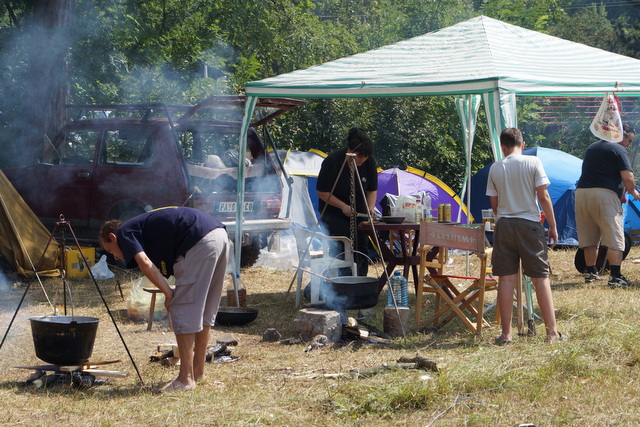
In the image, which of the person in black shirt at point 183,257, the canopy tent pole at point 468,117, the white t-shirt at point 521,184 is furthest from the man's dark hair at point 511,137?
the canopy tent pole at point 468,117

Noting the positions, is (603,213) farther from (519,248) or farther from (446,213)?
(519,248)

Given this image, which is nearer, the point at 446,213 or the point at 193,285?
the point at 193,285

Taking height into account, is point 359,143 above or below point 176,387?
above

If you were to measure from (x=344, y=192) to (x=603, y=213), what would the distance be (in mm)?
2936

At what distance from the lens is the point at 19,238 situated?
8.64m

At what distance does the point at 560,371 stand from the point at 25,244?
647 centimetres

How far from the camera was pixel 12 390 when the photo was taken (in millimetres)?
4582

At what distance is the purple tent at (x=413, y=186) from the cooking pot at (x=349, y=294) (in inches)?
197

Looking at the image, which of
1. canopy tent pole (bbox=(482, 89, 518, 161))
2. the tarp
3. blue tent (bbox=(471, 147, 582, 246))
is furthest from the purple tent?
canopy tent pole (bbox=(482, 89, 518, 161))

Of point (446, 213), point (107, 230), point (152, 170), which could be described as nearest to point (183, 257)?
point (107, 230)

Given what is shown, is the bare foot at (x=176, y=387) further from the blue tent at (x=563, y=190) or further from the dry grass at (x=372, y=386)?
the blue tent at (x=563, y=190)

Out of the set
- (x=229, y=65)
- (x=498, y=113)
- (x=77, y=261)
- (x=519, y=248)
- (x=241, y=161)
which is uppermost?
(x=229, y=65)

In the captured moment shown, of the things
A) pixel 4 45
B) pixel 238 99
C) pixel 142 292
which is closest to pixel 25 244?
pixel 142 292

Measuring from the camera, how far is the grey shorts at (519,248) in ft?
18.3
